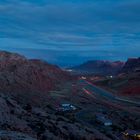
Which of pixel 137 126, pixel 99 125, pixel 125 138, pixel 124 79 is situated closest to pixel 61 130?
pixel 125 138

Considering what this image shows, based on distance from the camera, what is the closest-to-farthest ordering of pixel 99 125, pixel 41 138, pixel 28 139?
pixel 28 139 < pixel 41 138 < pixel 99 125

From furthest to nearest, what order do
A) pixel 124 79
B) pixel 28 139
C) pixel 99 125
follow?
pixel 124 79 → pixel 99 125 → pixel 28 139

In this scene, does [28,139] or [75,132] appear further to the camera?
[75,132]

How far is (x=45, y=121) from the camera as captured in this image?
28.6 metres

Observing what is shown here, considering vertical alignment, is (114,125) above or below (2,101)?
below

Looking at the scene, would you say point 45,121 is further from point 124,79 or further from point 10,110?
point 124,79

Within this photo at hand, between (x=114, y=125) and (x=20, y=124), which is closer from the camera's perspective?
(x=20, y=124)

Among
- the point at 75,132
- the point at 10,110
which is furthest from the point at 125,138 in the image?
the point at 10,110

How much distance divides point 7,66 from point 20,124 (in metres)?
70.8

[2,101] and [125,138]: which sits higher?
[2,101]

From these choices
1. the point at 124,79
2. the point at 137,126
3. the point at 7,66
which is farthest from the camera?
the point at 124,79

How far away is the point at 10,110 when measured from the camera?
2792 centimetres

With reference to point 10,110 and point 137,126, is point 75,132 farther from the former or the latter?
point 137,126

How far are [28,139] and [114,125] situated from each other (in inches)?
930
